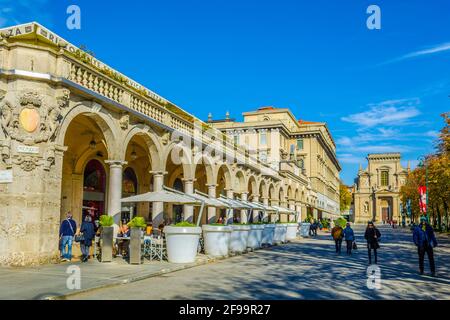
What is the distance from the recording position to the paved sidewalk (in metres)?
8.81

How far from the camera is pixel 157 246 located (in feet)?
57.2

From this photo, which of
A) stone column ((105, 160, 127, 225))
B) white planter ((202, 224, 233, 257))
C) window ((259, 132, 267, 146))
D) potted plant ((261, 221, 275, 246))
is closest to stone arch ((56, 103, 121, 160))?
stone column ((105, 160, 127, 225))

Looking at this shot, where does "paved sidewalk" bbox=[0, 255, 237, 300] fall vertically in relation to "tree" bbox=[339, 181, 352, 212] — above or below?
below

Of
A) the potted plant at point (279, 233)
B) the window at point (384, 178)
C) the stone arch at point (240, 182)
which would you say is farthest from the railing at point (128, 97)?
the window at point (384, 178)

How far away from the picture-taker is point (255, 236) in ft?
74.6

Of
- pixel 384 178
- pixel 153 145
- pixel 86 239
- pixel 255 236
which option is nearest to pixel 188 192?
pixel 255 236

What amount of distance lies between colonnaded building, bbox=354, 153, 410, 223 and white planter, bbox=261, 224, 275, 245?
9832cm

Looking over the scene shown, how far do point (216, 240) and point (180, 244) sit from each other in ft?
9.94

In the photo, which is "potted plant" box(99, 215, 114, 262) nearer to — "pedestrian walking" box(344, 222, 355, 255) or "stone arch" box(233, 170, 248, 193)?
"pedestrian walking" box(344, 222, 355, 255)

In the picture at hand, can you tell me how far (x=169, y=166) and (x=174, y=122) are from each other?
792 centimetres

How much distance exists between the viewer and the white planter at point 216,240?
18.1 metres

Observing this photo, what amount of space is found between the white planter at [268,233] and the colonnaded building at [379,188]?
98324 millimetres

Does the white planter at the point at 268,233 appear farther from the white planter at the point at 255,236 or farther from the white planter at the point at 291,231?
the white planter at the point at 291,231
